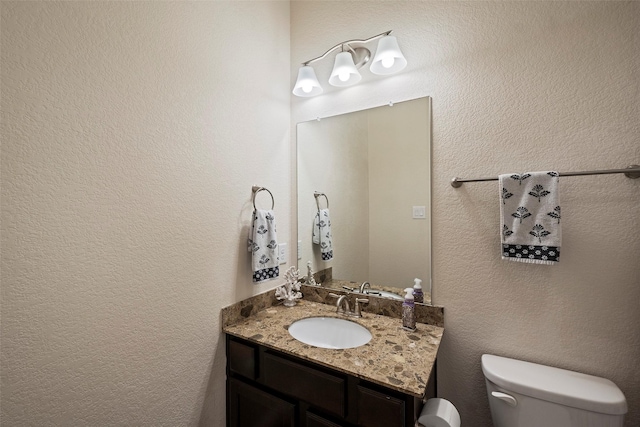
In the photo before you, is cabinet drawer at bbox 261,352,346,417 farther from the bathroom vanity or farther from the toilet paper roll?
the toilet paper roll

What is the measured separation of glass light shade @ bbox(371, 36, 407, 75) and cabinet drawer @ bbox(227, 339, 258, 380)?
148 cm

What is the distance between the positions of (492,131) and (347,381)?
1.19 metres

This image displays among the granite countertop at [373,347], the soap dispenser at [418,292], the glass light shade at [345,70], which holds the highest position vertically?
the glass light shade at [345,70]

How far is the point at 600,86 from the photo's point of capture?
1021mm

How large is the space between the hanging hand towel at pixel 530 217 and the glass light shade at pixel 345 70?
0.88m

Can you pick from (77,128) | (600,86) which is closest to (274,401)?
(77,128)

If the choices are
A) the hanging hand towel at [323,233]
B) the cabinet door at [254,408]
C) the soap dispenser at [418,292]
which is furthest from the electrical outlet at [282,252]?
the soap dispenser at [418,292]

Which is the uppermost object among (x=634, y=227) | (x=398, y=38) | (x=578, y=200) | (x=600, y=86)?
(x=398, y=38)

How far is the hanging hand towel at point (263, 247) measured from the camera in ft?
4.41

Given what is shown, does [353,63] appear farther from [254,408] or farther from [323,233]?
[254,408]

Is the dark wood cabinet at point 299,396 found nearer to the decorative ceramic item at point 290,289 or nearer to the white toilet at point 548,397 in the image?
the white toilet at point 548,397

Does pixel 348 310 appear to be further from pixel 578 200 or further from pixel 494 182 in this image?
pixel 578 200

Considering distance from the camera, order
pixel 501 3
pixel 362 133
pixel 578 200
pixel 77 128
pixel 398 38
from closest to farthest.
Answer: pixel 77 128 < pixel 578 200 < pixel 501 3 < pixel 398 38 < pixel 362 133

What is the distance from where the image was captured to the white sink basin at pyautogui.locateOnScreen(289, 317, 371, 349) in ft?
4.23
